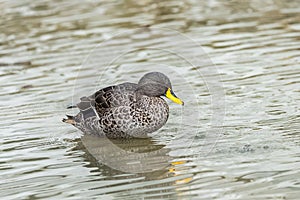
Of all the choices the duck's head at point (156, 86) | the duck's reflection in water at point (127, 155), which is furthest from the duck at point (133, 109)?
the duck's reflection in water at point (127, 155)

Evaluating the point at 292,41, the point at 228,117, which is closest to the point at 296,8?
the point at 292,41

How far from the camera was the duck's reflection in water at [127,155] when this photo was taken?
7.56m

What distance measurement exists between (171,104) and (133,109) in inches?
64.2

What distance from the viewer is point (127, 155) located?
26.8 ft

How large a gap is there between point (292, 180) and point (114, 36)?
770cm

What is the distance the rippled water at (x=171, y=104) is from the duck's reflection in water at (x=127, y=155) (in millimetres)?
20

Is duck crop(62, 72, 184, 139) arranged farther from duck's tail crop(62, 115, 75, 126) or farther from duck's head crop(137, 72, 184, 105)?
duck's tail crop(62, 115, 75, 126)

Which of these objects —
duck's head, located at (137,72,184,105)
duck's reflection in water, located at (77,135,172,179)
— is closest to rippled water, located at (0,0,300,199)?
duck's reflection in water, located at (77,135,172,179)

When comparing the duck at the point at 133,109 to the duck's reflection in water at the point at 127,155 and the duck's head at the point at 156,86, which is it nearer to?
the duck's head at the point at 156,86

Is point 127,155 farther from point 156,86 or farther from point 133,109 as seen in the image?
point 156,86

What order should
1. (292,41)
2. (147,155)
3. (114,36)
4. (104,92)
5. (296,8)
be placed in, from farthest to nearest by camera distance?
(296,8) < (114,36) < (292,41) < (104,92) < (147,155)

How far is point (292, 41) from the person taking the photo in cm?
1245

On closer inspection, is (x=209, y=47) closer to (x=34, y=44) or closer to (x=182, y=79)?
(x=182, y=79)

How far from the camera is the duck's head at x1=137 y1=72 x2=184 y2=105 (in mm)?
8578
